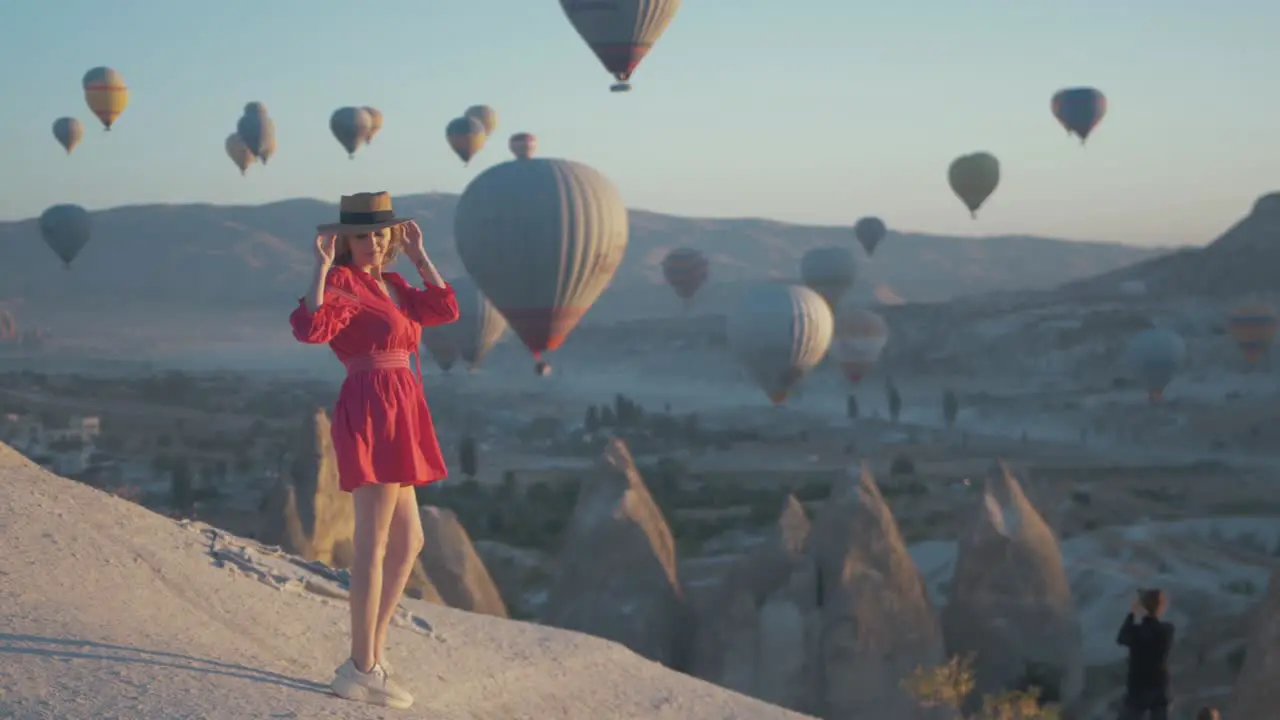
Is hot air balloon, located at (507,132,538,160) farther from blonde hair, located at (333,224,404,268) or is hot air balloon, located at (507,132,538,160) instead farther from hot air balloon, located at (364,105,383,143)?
blonde hair, located at (333,224,404,268)

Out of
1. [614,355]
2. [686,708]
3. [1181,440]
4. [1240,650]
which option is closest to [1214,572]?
[1240,650]

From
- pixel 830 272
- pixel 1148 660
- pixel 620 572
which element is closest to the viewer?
pixel 1148 660

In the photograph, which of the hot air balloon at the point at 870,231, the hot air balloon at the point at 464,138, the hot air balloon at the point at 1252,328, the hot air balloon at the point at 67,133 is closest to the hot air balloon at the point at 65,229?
the hot air balloon at the point at 67,133

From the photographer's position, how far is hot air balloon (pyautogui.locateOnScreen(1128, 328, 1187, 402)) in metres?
57.9

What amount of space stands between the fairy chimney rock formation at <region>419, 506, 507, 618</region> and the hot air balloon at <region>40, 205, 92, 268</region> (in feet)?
173

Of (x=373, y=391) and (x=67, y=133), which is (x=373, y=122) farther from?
(x=373, y=391)

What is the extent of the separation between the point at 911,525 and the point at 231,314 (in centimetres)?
14837

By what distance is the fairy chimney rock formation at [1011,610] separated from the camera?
16.8m

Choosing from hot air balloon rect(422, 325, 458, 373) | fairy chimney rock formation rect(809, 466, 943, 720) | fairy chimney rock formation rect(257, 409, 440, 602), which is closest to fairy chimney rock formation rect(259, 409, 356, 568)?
fairy chimney rock formation rect(257, 409, 440, 602)

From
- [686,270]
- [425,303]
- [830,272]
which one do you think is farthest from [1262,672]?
[686,270]

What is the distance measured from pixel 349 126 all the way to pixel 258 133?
26.9ft

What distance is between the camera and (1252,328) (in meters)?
60.3

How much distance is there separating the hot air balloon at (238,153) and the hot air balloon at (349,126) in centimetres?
1029

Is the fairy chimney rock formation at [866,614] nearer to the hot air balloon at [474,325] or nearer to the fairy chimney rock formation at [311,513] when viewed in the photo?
the fairy chimney rock formation at [311,513]
